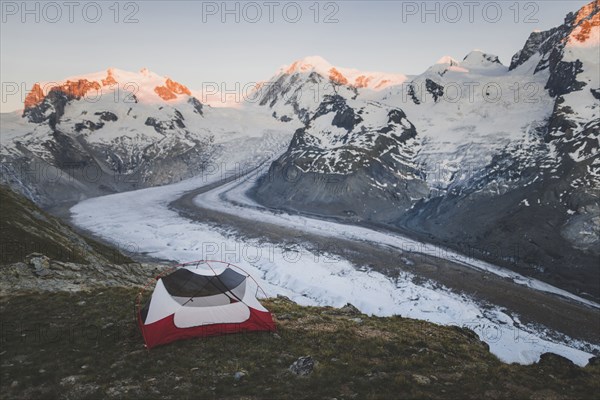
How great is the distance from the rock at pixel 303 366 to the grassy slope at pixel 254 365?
280mm

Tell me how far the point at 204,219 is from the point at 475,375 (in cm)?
8965

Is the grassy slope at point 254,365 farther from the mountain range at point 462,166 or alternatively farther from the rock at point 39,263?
the mountain range at point 462,166

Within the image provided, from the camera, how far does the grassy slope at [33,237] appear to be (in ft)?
78.8

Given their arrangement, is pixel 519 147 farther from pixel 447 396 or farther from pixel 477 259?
pixel 447 396

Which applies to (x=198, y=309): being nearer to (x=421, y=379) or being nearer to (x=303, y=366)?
(x=303, y=366)

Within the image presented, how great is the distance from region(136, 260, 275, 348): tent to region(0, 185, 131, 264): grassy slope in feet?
41.3

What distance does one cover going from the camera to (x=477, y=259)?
72688 mm

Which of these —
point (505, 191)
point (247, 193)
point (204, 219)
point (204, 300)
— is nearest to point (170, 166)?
point (247, 193)

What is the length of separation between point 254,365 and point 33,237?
22.0m

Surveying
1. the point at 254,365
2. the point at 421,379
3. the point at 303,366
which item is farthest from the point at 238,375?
the point at 421,379

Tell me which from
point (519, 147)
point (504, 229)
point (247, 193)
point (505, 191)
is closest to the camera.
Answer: point (504, 229)

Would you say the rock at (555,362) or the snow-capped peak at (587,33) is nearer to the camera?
the rock at (555,362)

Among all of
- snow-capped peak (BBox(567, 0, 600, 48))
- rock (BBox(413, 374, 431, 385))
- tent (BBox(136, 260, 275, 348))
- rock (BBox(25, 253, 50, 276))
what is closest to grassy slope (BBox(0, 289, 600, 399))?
rock (BBox(413, 374, 431, 385))

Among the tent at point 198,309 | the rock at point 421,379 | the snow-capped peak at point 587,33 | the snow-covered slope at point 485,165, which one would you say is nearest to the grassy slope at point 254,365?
the rock at point 421,379
